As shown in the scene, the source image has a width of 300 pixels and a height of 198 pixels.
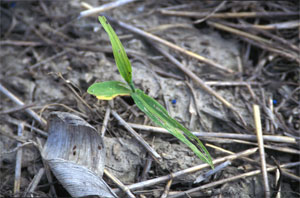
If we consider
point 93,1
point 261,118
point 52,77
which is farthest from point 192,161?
point 93,1

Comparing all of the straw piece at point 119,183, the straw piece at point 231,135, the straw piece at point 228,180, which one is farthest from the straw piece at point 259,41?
the straw piece at point 119,183

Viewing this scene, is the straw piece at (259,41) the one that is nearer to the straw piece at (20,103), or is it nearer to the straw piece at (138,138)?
the straw piece at (138,138)

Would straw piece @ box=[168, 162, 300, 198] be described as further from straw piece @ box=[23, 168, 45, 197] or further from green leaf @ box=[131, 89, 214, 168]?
straw piece @ box=[23, 168, 45, 197]

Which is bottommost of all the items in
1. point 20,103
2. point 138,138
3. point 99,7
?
point 138,138

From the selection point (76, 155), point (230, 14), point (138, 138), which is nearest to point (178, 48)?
point (230, 14)

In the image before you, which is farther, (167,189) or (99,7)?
(99,7)

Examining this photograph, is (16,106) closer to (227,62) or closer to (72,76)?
(72,76)

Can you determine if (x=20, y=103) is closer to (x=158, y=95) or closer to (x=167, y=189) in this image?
(x=158, y=95)
